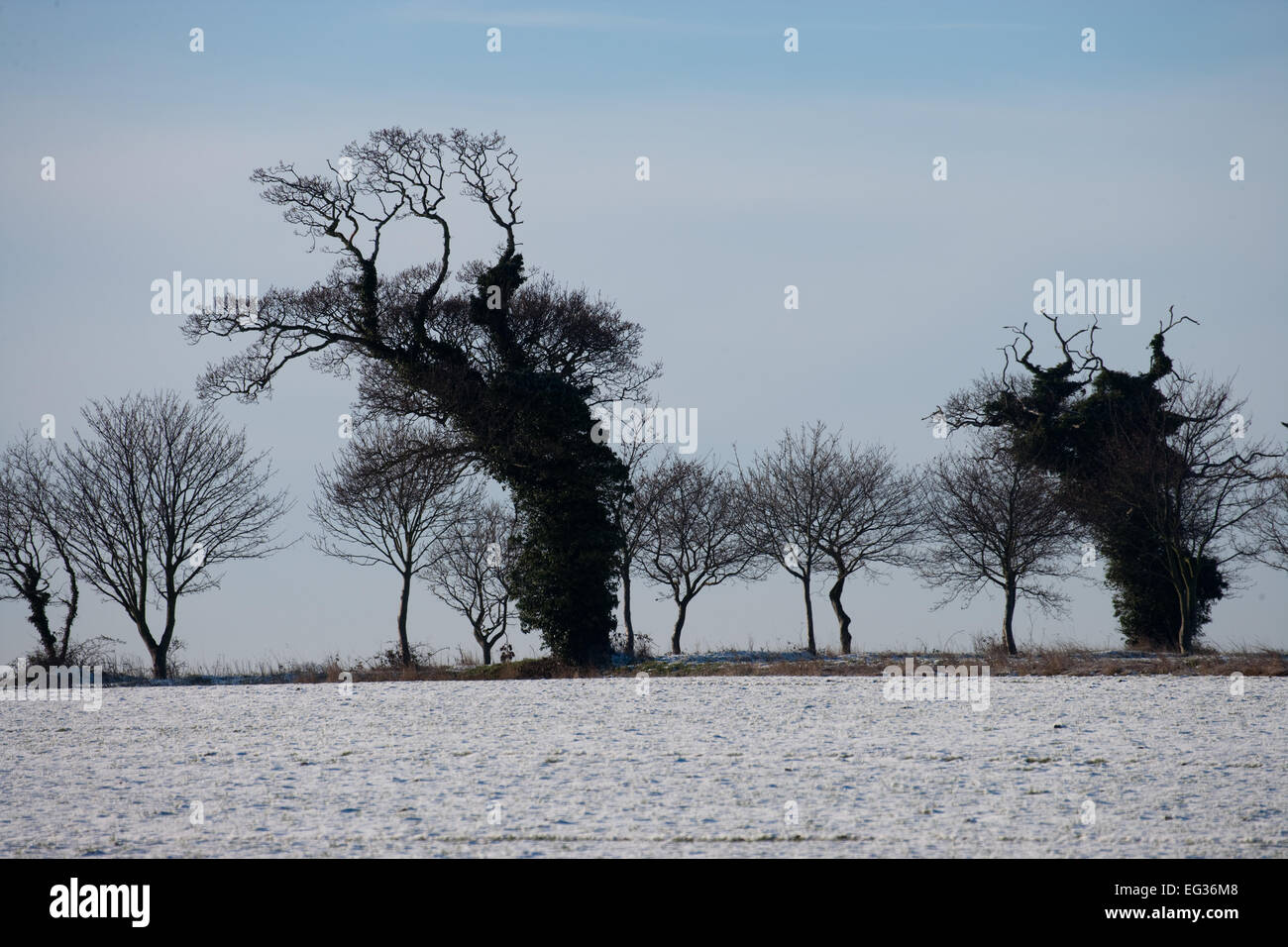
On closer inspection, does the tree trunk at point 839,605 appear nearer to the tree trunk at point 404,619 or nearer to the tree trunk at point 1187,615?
the tree trunk at point 1187,615

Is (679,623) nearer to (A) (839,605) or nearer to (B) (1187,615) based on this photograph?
(A) (839,605)

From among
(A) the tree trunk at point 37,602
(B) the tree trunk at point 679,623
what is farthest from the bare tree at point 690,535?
(A) the tree trunk at point 37,602

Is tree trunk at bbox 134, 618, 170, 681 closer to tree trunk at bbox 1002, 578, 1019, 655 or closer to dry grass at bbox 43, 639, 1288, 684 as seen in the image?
dry grass at bbox 43, 639, 1288, 684

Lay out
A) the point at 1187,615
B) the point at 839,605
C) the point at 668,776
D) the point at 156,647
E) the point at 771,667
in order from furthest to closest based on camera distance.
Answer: the point at 839,605, the point at 156,647, the point at 1187,615, the point at 771,667, the point at 668,776

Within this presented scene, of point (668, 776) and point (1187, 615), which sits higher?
point (1187, 615)

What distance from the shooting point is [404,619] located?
36.7 m

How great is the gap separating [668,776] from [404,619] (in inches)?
926

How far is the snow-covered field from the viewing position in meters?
11.8

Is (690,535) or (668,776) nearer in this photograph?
(668,776)

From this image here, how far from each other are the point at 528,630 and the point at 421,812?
17511 mm

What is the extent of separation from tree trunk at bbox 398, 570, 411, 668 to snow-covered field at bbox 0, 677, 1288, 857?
12.6 meters

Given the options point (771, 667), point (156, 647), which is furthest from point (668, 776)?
point (156, 647)
